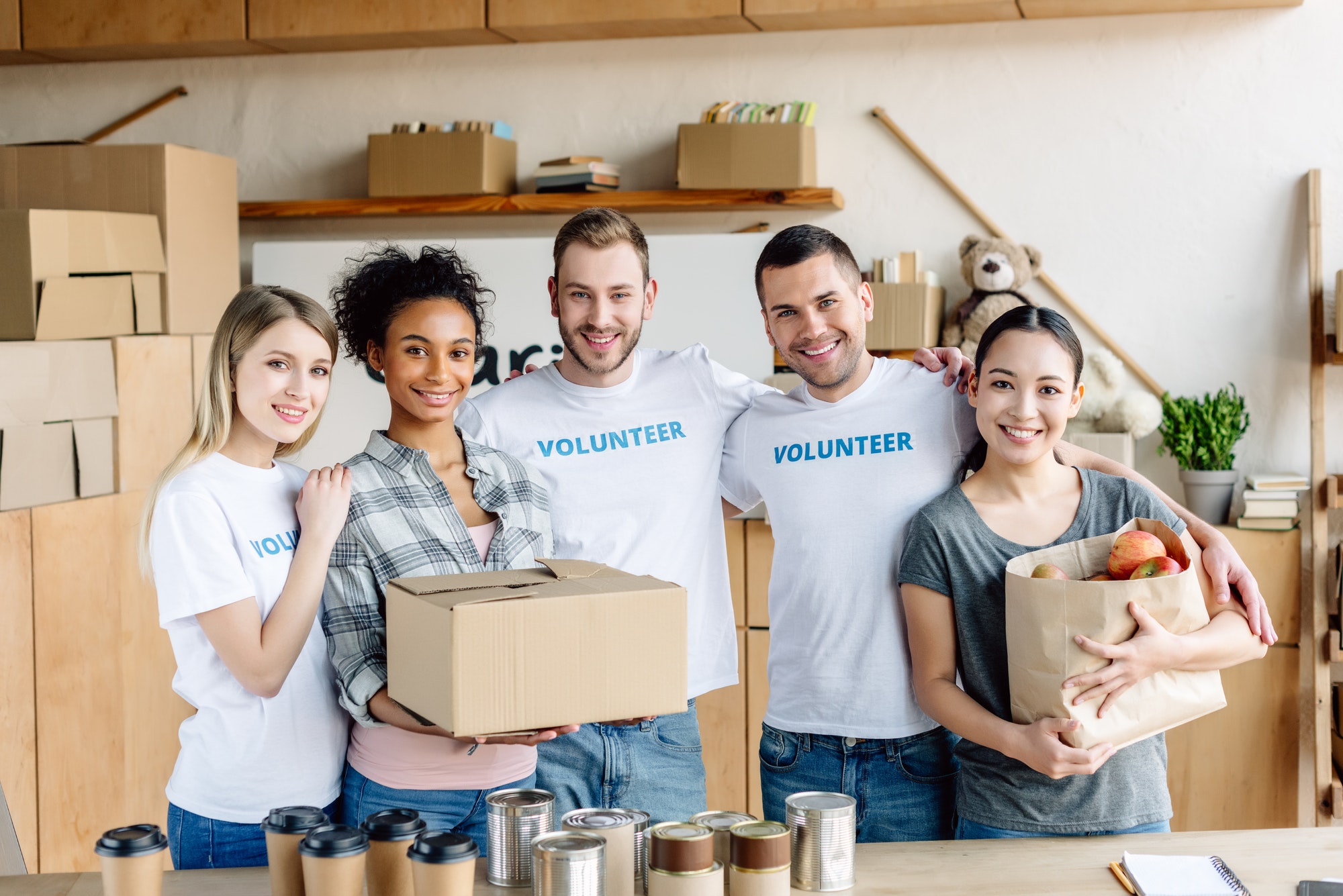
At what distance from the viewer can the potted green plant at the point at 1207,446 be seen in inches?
122

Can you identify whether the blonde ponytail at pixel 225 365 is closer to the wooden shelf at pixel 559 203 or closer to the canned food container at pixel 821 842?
the canned food container at pixel 821 842

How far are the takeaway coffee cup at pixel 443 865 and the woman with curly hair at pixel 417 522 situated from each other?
27cm

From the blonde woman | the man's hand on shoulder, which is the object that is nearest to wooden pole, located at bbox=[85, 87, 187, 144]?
the blonde woman

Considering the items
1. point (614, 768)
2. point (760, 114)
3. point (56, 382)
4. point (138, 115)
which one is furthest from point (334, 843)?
point (138, 115)

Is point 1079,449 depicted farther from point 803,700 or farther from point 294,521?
point 294,521

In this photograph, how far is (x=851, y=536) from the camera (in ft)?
5.93

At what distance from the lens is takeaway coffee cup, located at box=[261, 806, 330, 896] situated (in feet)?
3.98

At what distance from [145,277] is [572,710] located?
7.89ft

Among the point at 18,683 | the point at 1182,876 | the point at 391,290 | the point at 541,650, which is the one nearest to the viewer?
the point at 541,650

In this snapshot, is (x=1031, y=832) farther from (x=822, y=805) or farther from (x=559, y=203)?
(x=559, y=203)

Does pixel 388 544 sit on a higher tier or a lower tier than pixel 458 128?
lower

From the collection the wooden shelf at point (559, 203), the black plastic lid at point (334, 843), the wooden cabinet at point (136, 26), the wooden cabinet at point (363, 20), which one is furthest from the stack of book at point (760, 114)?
the black plastic lid at point (334, 843)

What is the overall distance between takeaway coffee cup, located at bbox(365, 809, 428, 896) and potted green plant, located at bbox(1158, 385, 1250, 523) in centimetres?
255

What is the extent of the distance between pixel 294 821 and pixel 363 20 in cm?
284
